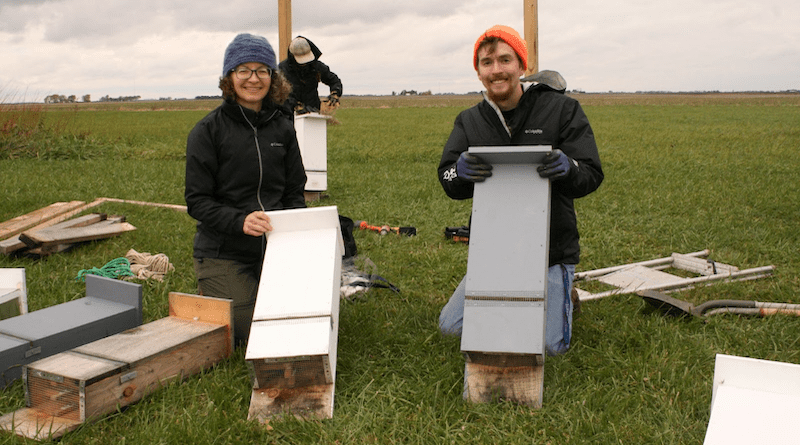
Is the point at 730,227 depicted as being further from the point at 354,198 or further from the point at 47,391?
the point at 47,391

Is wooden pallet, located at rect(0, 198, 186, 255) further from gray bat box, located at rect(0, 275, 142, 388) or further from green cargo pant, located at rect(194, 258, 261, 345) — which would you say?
green cargo pant, located at rect(194, 258, 261, 345)

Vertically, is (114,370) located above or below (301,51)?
below

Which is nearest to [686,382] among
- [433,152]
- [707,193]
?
[707,193]

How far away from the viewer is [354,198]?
825 centimetres

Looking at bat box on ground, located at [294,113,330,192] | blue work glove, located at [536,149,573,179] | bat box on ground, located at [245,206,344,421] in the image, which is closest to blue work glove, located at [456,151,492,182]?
blue work glove, located at [536,149,573,179]

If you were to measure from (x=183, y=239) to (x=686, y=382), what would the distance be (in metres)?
4.58

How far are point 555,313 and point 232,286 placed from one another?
1.79 m

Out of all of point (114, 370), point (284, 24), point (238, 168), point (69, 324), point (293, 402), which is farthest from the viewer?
point (284, 24)

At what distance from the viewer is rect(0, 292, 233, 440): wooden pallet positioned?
2572mm

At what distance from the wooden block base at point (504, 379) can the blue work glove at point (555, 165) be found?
0.81 m

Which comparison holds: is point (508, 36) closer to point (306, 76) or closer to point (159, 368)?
point (159, 368)

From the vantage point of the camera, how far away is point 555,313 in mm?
3381

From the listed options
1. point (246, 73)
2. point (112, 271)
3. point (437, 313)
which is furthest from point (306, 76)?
point (437, 313)

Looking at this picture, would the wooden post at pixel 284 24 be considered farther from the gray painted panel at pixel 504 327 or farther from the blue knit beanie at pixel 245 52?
the gray painted panel at pixel 504 327
